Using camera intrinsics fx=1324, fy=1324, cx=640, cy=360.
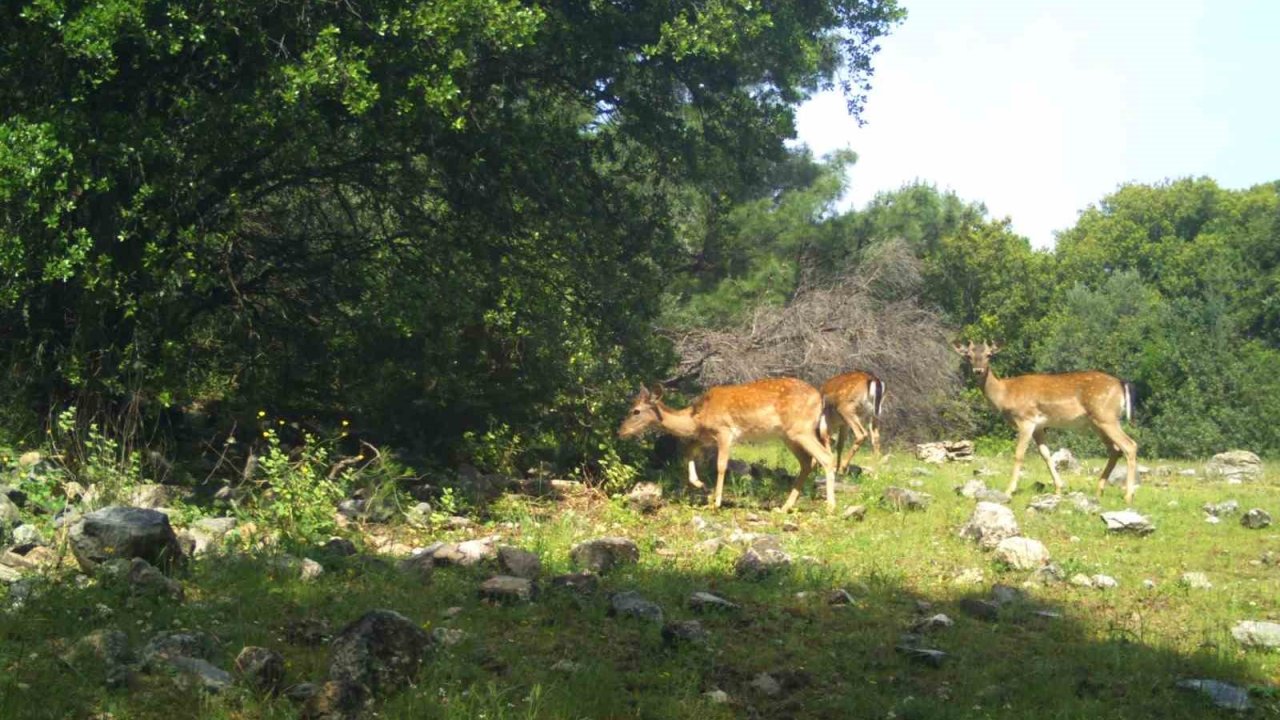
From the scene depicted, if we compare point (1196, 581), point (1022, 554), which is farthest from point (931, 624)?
point (1196, 581)

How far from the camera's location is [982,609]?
9.55 meters

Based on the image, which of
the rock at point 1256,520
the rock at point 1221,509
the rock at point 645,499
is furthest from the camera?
the rock at point 1221,509

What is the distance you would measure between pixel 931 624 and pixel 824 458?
20.2 ft

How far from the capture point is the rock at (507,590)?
354 inches

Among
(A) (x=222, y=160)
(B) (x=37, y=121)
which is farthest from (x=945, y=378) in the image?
(B) (x=37, y=121)

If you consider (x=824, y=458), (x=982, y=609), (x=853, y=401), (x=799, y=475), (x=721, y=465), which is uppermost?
(x=853, y=401)

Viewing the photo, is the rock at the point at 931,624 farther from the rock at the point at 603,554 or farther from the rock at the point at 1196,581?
the rock at the point at 1196,581

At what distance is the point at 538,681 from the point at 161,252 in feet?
21.9

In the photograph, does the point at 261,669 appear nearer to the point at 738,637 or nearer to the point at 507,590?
the point at 507,590

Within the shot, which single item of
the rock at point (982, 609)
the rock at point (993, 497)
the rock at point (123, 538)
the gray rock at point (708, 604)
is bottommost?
the rock at point (982, 609)

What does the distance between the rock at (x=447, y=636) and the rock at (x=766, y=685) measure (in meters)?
1.76

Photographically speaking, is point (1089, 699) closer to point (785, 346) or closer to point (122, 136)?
point (122, 136)

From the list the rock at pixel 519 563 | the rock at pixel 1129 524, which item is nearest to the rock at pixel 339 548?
the rock at pixel 519 563

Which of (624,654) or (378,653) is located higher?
(378,653)
